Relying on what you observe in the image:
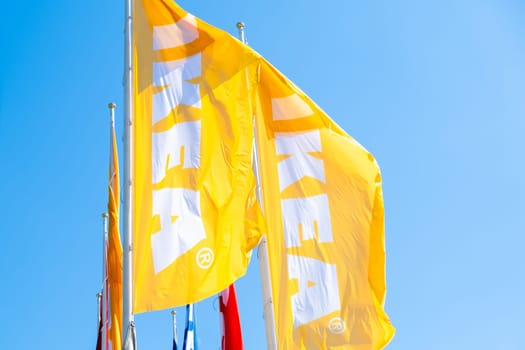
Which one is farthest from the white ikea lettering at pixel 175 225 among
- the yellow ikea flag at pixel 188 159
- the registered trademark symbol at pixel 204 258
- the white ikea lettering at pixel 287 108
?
the white ikea lettering at pixel 287 108

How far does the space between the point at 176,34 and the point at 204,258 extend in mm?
4561

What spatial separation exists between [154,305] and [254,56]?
5832 millimetres

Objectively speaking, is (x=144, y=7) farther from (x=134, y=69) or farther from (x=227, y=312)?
(x=227, y=312)

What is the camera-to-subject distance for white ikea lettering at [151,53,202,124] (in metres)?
14.9

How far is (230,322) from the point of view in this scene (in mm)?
18312

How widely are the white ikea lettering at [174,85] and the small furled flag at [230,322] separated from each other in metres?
5.15

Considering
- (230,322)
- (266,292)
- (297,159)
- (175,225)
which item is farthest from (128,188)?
(230,322)

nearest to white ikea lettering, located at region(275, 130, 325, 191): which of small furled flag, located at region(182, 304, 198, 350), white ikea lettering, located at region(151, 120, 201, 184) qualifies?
white ikea lettering, located at region(151, 120, 201, 184)

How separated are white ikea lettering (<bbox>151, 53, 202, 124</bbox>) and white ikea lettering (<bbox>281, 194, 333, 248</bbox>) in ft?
10.9

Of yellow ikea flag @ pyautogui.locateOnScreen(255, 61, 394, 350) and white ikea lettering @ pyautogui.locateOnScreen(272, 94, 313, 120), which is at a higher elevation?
white ikea lettering @ pyautogui.locateOnScreen(272, 94, 313, 120)

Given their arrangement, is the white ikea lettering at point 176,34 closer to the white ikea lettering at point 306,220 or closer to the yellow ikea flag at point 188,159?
the yellow ikea flag at point 188,159

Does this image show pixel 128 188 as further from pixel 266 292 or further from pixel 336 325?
pixel 336 325

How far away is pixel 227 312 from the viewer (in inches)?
723

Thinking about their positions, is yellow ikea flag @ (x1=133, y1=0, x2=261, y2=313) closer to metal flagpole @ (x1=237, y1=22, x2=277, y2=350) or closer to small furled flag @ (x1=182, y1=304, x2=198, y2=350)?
metal flagpole @ (x1=237, y1=22, x2=277, y2=350)
